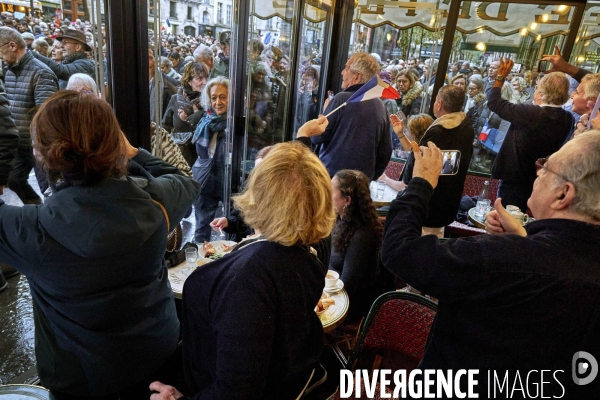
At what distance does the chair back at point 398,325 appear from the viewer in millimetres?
1683

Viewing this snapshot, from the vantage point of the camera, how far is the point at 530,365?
1.01 m

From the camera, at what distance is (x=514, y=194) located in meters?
3.60

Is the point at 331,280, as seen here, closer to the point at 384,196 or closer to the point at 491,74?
the point at 384,196

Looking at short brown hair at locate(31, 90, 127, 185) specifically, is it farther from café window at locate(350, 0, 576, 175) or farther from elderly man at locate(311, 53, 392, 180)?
café window at locate(350, 0, 576, 175)

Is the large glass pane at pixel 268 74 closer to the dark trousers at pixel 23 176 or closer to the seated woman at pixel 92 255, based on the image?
the dark trousers at pixel 23 176

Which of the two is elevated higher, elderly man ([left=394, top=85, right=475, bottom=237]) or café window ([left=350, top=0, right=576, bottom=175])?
café window ([left=350, top=0, right=576, bottom=175])

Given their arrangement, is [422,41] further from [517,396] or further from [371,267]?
[517,396]

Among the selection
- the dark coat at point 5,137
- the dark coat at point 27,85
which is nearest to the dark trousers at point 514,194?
the dark coat at point 27,85

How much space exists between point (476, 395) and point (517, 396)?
10cm

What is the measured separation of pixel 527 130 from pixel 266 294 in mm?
3217

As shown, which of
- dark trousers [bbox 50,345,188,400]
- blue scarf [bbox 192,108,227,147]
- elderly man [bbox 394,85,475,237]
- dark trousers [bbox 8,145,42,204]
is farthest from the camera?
blue scarf [bbox 192,108,227,147]

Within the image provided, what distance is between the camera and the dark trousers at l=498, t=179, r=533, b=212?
355 cm

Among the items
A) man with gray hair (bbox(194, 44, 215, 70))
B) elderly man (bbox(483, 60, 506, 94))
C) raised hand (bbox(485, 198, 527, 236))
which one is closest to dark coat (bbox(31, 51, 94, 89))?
man with gray hair (bbox(194, 44, 215, 70))

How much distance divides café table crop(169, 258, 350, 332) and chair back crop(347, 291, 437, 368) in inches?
6.0
